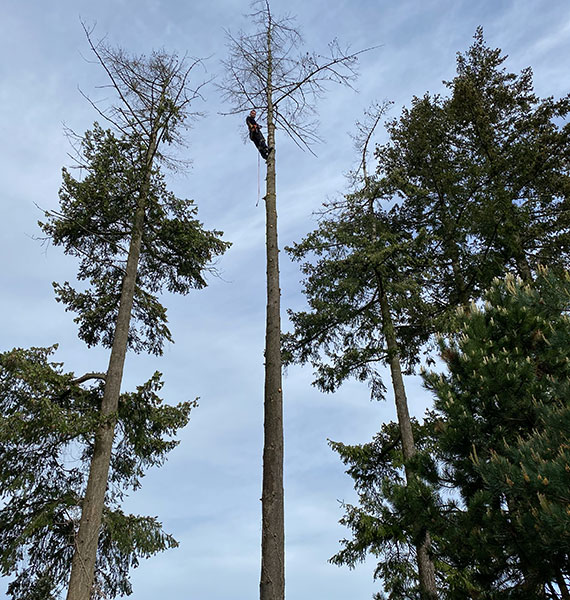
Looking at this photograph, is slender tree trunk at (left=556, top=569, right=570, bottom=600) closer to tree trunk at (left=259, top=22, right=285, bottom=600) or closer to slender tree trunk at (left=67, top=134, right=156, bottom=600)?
tree trunk at (left=259, top=22, right=285, bottom=600)

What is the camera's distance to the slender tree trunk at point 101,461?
7707 mm

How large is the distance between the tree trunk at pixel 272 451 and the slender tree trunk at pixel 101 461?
146 inches

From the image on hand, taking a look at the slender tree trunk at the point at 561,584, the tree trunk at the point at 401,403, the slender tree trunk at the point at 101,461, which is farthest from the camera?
the tree trunk at the point at 401,403

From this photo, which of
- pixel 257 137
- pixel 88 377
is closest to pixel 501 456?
pixel 257 137

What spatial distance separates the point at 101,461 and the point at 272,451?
166 inches

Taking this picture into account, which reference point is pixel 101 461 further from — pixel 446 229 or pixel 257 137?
pixel 446 229

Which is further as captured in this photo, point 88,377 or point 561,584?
point 88,377

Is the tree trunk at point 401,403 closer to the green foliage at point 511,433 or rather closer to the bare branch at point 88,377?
the green foliage at point 511,433

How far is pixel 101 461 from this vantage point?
8.63 m

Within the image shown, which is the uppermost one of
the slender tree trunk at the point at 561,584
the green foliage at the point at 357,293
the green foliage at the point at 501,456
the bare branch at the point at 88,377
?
the green foliage at the point at 357,293

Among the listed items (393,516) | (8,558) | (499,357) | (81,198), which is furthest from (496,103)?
(8,558)

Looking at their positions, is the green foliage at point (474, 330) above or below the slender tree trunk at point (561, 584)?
above

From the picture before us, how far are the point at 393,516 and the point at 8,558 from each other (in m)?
6.68

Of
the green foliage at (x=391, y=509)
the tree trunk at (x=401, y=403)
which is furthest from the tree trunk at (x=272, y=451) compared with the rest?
the tree trunk at (x=401, y=403)
